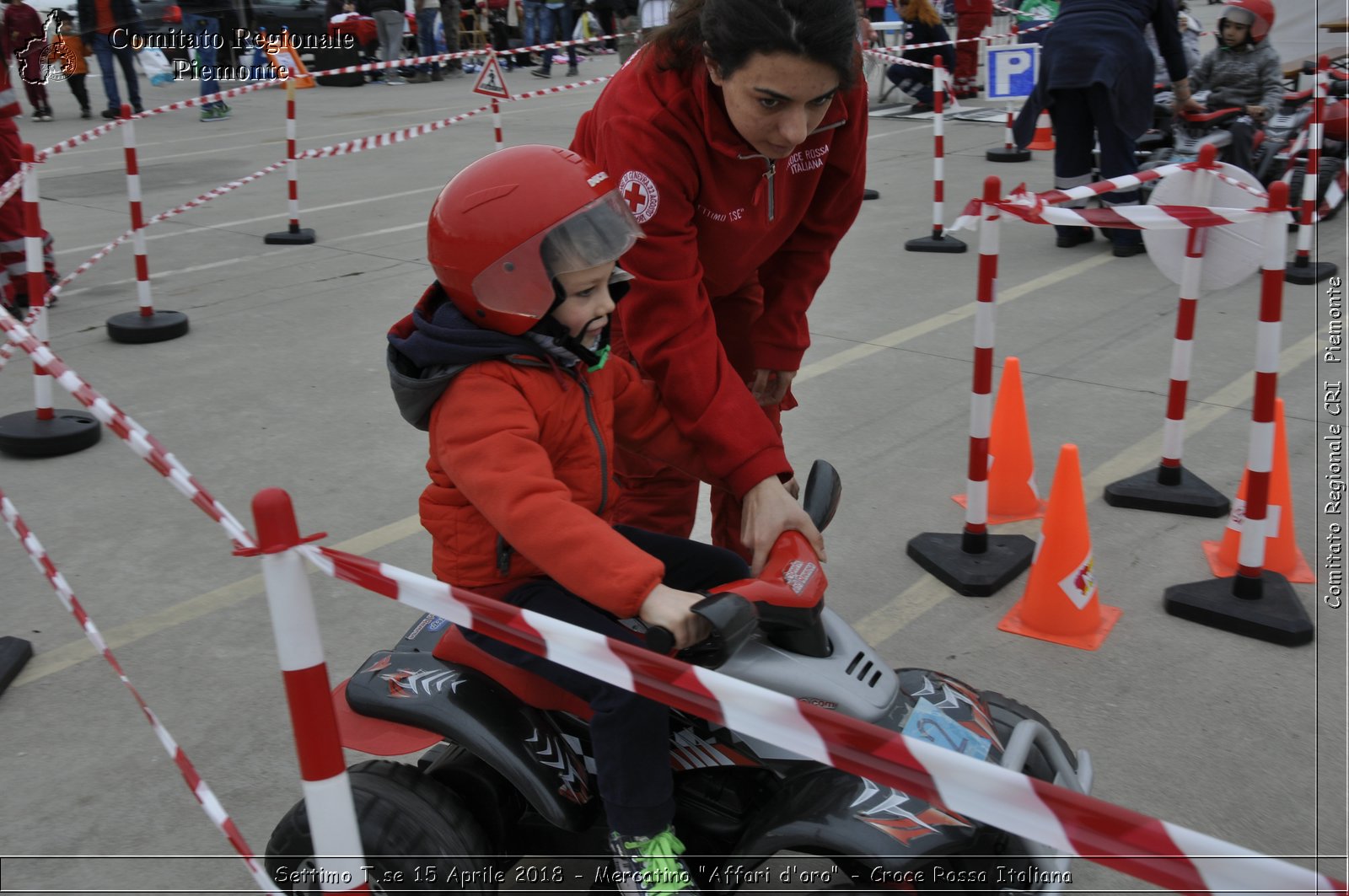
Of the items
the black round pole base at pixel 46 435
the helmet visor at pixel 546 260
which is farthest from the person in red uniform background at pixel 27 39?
the helmet visor at pixel 546 260

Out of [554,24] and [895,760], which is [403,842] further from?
[554,24]

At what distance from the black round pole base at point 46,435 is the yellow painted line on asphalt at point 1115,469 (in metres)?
3.70

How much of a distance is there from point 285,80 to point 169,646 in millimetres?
6182

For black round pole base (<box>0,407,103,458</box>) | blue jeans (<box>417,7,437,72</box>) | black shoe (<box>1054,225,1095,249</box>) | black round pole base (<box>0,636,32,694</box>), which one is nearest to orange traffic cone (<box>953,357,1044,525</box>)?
black round pole base (<box>0,636,32,694</box>)

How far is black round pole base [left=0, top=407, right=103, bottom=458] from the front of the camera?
5.25 meters

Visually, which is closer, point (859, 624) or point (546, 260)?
point (546, 260)

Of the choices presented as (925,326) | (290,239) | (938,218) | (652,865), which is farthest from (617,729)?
(290,239)

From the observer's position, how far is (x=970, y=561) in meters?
4.08

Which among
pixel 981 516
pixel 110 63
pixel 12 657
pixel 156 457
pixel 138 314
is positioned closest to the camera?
pixel 156 457

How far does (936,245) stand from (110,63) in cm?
1318

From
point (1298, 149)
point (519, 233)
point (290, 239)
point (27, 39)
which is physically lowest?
point (290, 239)

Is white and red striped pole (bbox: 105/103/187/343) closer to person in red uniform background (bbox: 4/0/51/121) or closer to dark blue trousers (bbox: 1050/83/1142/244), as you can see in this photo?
dark blue trousers (bbox: 1050/83/1142/244)

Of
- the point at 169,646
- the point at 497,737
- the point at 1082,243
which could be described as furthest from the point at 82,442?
the point at 1082,243

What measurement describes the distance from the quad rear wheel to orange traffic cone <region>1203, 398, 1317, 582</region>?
8.89 feet
